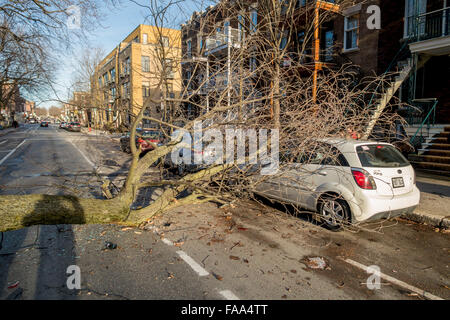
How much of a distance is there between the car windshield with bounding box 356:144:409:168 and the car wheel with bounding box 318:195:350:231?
2.59 feet

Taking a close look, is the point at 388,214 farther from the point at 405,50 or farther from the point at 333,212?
the point at 405,50

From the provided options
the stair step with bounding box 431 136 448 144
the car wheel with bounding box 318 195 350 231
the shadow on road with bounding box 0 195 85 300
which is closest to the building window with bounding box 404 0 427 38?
the stair step with bounding box 431 136 448 144

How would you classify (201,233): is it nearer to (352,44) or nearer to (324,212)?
(324,212)

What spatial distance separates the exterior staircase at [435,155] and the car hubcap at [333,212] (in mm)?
6613

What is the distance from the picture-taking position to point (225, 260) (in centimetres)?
409

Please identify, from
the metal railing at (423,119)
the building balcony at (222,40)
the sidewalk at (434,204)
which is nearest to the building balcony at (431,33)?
the metal railing at (423,119)

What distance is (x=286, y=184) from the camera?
19.8ft

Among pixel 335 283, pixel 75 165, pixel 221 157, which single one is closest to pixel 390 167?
pixel 335 283

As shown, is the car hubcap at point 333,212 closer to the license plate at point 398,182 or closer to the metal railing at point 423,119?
the license plate at point 398,182

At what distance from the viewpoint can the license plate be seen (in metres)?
5.20

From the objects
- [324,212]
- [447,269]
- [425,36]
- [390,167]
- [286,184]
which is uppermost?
[425,36]

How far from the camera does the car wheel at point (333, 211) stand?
5156 mm

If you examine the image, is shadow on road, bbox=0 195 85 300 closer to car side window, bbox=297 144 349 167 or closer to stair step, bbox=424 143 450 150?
car side window, bbox=297 144 349 167
